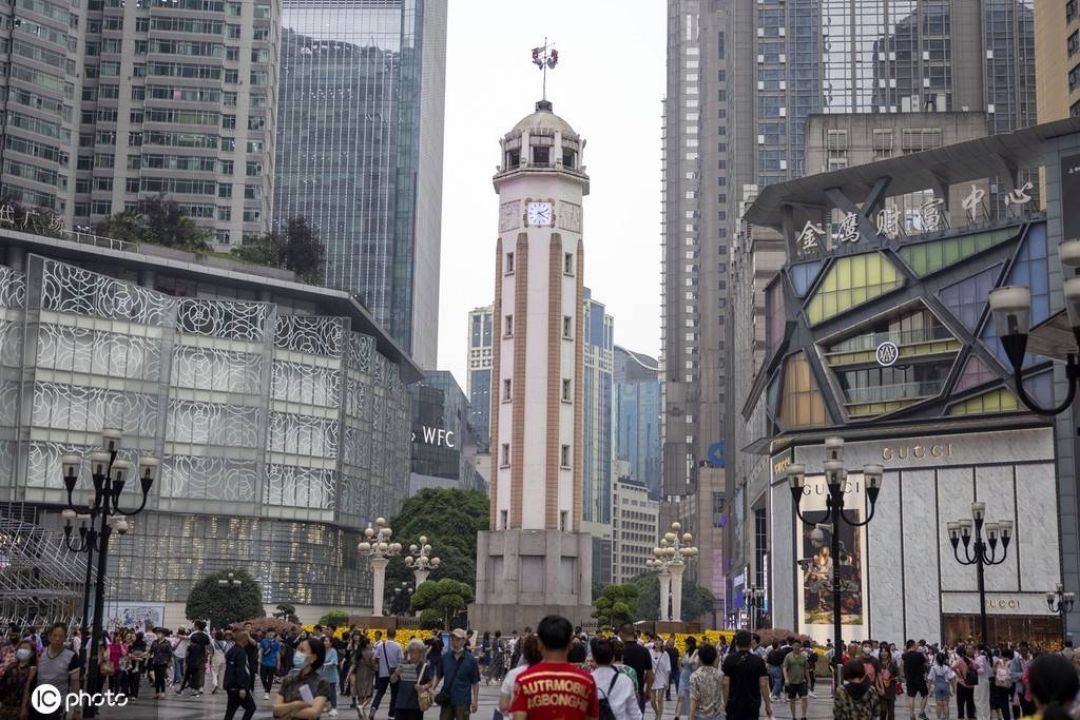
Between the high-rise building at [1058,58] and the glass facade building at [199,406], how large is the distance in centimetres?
4698

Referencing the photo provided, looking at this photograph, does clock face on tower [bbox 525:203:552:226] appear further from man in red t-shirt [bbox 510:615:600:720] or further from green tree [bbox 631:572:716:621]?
green tree [bbox 631:572:716:621]

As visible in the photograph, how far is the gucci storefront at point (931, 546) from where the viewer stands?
196ft

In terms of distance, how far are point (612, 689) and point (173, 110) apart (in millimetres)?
109188

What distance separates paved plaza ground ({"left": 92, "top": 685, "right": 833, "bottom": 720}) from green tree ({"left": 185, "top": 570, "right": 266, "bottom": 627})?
41.7 m

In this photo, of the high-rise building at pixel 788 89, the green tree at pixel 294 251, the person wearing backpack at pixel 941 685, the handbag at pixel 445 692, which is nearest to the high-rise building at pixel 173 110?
the green tree at pixel 294 251

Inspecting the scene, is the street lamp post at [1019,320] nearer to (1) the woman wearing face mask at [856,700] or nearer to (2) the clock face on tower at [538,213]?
(1) the woman wearing face mask at [856,700]

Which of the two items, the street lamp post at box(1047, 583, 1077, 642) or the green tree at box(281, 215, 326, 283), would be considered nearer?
the street lamp post at box(1047, 583, 1077, 642)

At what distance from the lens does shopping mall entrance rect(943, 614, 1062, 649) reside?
59.1 meters

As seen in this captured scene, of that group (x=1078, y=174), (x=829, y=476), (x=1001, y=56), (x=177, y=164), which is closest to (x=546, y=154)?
(x=1078, y=174)

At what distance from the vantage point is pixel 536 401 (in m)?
61.0

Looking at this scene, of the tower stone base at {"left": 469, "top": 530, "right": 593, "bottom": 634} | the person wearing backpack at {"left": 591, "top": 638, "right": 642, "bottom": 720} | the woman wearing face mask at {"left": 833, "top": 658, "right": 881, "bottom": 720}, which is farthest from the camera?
the tower stone base at {"left": 469, "top": 530, "right": 593, "bottom": 634}

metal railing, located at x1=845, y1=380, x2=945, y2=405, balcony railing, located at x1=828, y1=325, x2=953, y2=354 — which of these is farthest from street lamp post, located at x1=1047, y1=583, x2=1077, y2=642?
balcony railing, located at x1=828, y1=325, x2=953, y2=354

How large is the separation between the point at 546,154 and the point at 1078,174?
23.7 m

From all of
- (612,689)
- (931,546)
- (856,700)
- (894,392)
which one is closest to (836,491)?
(856,700)
